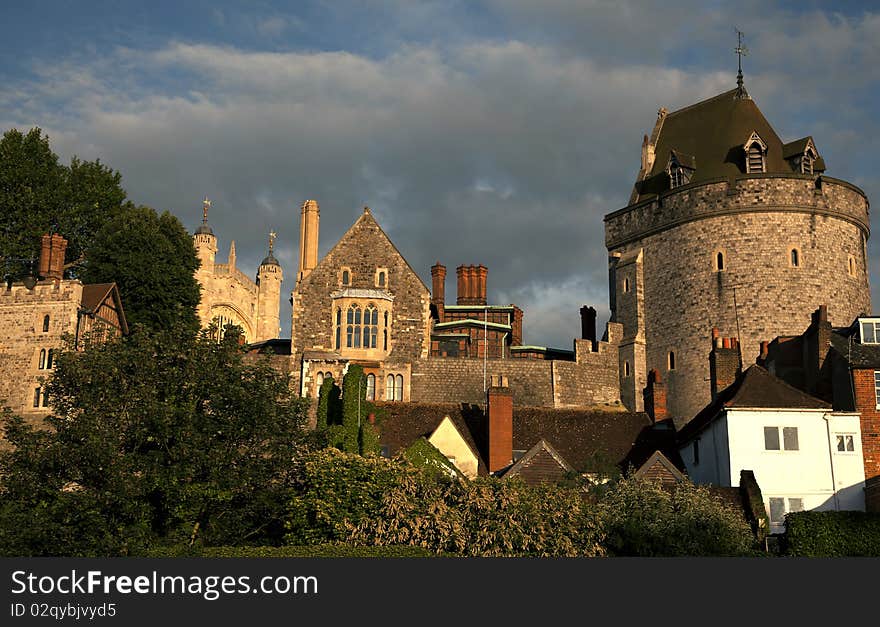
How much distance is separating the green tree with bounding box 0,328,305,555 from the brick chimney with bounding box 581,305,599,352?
31.0 metres

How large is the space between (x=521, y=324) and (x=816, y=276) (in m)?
18.7

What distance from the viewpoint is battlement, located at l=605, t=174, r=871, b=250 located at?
196 feet

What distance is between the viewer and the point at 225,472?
113 ft

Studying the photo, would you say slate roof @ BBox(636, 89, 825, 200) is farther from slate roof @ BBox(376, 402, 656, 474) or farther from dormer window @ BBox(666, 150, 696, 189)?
slate roof @ BBox(376, 402, 656, 474)

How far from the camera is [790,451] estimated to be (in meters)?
41.9

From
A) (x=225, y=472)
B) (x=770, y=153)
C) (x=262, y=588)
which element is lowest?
(x=262, y=588)

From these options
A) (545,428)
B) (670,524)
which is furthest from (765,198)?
(670,524)

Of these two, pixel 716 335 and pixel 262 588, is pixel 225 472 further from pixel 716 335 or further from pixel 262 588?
pixel 716 335

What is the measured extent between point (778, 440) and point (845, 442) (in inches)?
92.6

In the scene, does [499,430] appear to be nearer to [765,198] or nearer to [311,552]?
[311,552]

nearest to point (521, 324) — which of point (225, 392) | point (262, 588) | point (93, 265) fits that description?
point (93, 265)

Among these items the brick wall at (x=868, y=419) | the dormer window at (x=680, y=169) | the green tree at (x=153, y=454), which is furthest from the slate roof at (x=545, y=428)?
the dormer window at (x=680, y=169)

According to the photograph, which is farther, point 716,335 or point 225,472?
point 716,335

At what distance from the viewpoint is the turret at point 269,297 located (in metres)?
107
